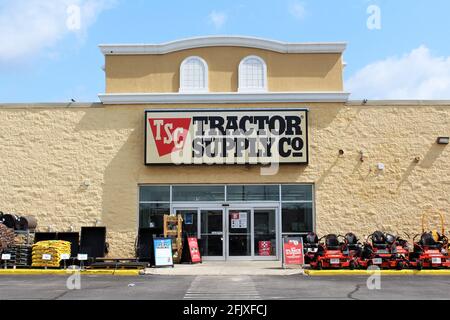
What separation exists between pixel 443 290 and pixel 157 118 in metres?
13.2

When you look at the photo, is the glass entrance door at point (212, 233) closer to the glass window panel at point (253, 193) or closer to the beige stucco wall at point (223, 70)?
the glass window panel at point (253, 193)

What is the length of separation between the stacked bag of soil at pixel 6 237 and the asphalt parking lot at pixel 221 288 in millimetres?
3332

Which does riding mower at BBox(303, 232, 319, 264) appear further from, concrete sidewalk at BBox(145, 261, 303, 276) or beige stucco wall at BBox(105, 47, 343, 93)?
beige stucco wall at BBox(105, 47, 343, 93)

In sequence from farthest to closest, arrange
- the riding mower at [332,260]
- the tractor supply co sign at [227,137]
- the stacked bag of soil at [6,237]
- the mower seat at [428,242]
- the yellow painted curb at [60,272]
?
1. the tractor supply co sign at [227,137]
2. the stacked bag of soil at [6,237]
3. the mower seat at [428,242]
4. the riding mower at [332,260]
5. the yellow painted curb at [60,272]

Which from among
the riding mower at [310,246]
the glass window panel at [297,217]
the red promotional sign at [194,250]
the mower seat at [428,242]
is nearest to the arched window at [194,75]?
the glass window panel at [297,217]

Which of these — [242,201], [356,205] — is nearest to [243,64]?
[242,201]

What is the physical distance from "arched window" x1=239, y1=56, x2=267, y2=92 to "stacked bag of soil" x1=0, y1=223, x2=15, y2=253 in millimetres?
10359

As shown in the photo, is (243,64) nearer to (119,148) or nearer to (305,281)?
(119,148)

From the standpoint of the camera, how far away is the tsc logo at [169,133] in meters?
22.8

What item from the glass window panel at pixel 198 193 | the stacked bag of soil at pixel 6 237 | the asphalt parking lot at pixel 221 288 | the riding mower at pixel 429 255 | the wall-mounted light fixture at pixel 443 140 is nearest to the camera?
the asphalt parking lot at pixel 221 288

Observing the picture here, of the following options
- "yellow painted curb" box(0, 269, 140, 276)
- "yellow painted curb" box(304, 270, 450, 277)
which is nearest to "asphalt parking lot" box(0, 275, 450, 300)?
"yellow painted curb" box(304, 270, 450, 277)

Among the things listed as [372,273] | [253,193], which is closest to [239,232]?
[253,193]

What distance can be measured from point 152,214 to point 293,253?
Answer: 6482mm

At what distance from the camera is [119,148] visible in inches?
912
